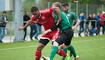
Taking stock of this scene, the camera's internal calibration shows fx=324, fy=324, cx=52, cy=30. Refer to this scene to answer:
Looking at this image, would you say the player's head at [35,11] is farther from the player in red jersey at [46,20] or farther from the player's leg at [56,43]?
the player's leg at [56,43]

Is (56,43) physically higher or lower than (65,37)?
lower

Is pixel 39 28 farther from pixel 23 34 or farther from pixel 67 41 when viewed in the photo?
pixel 67 41

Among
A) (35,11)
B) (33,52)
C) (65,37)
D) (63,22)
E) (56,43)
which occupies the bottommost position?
(33,52)

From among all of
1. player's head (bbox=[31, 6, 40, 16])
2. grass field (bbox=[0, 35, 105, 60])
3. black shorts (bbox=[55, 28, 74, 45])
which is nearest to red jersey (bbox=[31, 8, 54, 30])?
player's head (bbox=[31, 6, 40, 16])

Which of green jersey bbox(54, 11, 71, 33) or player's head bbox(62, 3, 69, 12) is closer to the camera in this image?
green jersey bbox(54, 11, 71, 33)

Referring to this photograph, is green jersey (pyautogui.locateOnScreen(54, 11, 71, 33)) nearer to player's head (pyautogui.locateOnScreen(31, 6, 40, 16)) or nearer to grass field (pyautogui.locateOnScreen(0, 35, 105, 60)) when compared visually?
player's head (pyautogui.locateOnScreen(31, 6, 40, 16))

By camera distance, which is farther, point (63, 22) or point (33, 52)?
point (33, 52)

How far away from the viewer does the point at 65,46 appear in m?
10.2

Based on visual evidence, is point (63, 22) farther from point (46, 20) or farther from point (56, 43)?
point (56, 43)

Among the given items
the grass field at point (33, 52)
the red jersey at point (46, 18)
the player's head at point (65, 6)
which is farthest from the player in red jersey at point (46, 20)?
the grass field at point (33, 52)

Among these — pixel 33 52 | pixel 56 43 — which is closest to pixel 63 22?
pixel 56 43

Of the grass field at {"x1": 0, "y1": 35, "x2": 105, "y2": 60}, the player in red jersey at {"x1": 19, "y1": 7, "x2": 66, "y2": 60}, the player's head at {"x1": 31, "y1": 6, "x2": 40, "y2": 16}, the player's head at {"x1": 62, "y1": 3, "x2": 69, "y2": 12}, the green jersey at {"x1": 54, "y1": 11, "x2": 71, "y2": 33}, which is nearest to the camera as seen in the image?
the player's head at {"x1": 31, "y1": 6, "x2": 40, "y2": 16}

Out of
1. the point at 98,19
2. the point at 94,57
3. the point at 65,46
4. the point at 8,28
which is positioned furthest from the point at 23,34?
the point at 65,46

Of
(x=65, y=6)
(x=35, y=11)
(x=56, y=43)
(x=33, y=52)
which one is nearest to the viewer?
(x=35, y=11)
